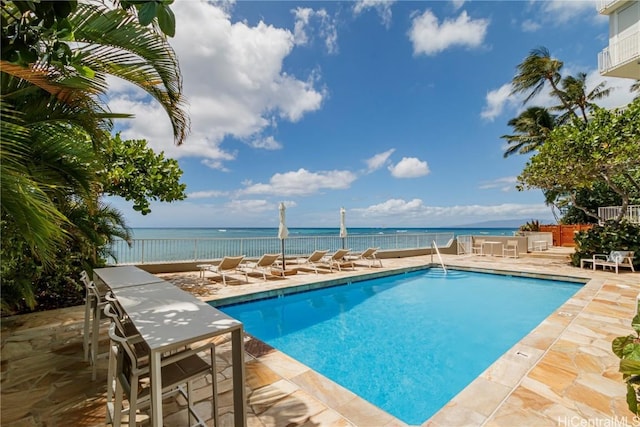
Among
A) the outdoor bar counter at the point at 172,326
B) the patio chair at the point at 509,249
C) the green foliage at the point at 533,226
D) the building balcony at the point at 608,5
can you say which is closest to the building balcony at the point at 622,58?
the building balcony at the point at 608,5

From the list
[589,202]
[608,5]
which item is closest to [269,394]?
[608,5]

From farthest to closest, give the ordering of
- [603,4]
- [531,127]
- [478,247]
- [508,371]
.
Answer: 1. [531,127]
2. [478,247]
3. [603,4]
4. [508,371]

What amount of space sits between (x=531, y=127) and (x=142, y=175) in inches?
831

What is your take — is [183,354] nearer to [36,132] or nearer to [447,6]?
[36,132]

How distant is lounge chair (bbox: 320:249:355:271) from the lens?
9.12 m

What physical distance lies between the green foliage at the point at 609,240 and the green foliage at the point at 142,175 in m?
12.3

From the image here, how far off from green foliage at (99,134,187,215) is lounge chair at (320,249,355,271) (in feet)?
16.3

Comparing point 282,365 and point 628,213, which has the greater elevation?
point 628,213

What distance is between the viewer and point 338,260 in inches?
370

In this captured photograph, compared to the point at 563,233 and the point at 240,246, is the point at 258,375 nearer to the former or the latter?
the point at 240,246

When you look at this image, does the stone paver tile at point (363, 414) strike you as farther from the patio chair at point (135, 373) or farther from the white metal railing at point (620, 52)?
the white metal railing at point (620, 52)

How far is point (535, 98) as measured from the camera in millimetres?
16422

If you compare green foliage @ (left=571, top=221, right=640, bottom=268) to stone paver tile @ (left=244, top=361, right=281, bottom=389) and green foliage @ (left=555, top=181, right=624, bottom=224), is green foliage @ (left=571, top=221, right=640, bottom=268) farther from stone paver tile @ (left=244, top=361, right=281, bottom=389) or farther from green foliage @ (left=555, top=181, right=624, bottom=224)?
stone paver tile @ (left=244, top=361, right=281, bottom=389)

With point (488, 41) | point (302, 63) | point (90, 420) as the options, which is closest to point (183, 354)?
point (90, 420)
